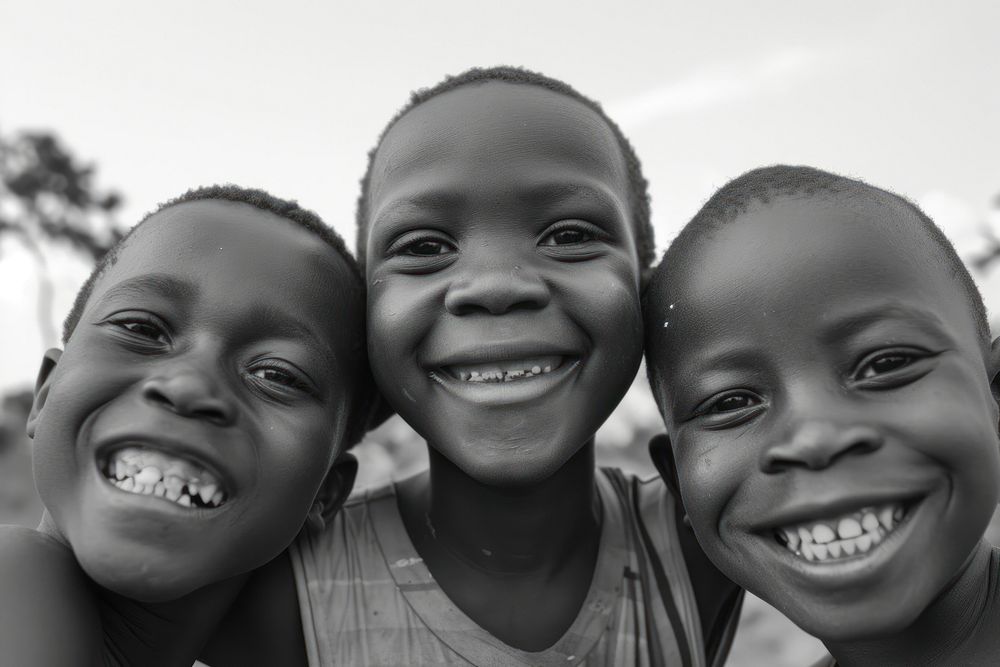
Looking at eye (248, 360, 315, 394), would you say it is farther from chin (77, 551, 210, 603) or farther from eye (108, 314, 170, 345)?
chin (77, 551, 210, 603)

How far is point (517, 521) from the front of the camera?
2311 millimetres

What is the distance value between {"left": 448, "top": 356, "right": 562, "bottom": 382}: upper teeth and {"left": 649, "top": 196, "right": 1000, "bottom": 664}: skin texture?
282mm

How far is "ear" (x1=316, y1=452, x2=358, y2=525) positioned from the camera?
2309mm

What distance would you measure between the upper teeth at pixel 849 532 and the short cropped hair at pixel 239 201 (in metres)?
1.29

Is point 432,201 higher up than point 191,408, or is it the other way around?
point 432,201

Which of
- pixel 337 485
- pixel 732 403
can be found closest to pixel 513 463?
pixel 732 403

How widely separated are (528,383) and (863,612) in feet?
2.63

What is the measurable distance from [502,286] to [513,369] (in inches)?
7.8

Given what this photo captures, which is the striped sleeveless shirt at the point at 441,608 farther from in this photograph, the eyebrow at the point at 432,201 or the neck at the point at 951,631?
the eyebrow at the point at 432,201

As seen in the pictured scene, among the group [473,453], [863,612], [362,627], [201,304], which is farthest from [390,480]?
[863,612]

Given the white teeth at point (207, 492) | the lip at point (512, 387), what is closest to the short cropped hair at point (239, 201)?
the lip at point (512, 387)

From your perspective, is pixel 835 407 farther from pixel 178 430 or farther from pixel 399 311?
pixel 178 430

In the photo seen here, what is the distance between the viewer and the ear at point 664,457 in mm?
2205

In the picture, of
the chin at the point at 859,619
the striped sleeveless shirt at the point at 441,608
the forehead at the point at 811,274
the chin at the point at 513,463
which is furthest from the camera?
the striped sleeveless shirt at the point at 441,608
